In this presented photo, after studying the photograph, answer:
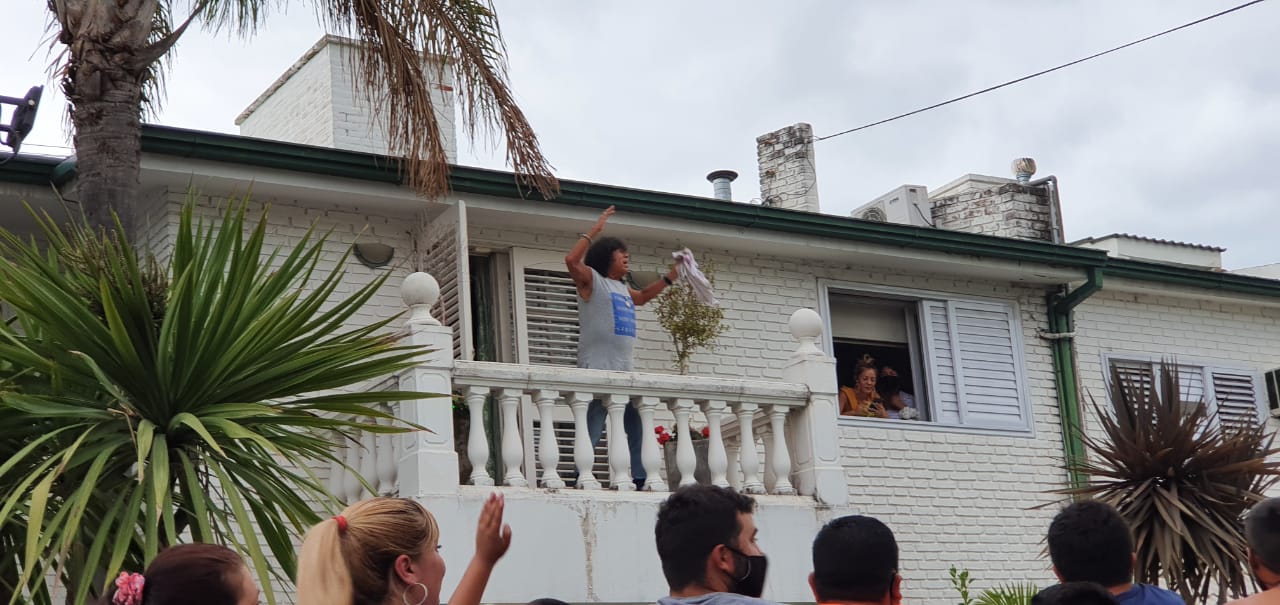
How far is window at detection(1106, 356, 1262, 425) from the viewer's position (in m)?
14.3

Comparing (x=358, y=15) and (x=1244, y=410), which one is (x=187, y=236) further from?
(x=1244, y=410)

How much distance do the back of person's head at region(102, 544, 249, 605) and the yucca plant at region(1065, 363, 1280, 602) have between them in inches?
297

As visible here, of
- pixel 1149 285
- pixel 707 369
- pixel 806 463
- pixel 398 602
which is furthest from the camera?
pixel 1149 285

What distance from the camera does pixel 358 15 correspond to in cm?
934

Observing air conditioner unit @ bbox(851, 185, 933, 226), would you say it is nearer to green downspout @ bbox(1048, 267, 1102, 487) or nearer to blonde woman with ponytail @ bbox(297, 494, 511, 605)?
green downspout @ bbox(1048, 267, 1102, 487)

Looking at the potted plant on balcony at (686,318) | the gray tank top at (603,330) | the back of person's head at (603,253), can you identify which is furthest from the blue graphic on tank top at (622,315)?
the potted plant on balcony at (686,318)

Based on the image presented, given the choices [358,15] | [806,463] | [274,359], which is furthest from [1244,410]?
[274,359]

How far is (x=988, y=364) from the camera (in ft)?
44.5

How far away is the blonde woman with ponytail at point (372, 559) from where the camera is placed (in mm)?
3291

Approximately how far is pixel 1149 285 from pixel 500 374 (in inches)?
282

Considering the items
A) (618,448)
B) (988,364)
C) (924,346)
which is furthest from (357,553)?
(988,364)

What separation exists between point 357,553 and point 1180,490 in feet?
25.6

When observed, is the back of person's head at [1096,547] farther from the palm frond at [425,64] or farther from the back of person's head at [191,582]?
the palm frond at [425,64]

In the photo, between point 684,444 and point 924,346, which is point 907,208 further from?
point 684,444
